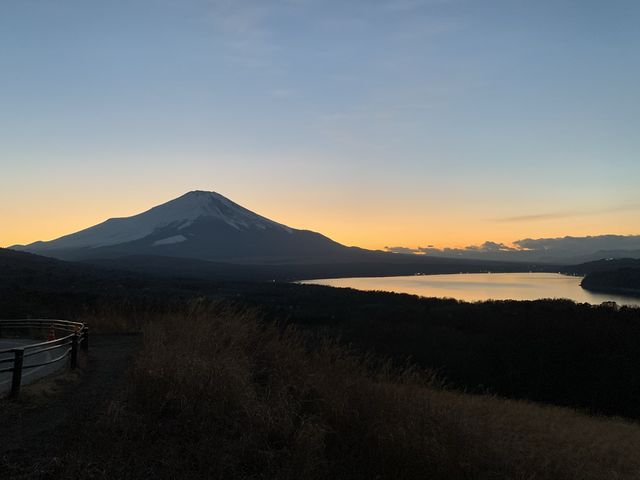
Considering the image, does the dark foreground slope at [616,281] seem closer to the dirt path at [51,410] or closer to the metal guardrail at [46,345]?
the metal guardrail at [46,345]

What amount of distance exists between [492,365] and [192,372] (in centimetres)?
3461

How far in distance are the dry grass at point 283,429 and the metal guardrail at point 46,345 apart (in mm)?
1896

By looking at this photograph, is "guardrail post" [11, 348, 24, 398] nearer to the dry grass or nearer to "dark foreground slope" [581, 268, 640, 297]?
the dry grass

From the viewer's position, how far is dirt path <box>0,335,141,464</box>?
19.6ft

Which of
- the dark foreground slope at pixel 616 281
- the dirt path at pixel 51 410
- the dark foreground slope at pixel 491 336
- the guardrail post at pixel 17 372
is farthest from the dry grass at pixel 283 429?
the dark foreground slope at pixel 616 281

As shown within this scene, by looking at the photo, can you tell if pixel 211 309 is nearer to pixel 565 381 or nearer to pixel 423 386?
pixel 423 386

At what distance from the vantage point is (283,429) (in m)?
6.61

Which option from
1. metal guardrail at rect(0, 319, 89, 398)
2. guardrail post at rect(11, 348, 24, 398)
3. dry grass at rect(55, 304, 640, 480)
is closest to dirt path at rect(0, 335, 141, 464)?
guardrail post at rect(11, 348, 24, 398)

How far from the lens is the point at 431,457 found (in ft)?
21.7

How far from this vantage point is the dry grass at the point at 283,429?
5.89 meters

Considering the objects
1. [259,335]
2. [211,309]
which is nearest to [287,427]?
[259,335]

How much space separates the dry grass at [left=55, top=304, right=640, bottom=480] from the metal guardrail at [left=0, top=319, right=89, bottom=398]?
1.90 metres

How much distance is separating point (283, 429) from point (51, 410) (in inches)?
154

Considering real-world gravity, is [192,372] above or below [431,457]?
above
